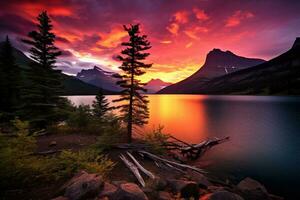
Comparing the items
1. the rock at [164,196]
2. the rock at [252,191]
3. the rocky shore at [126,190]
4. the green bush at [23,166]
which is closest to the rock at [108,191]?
the rocky shore at [126,190]

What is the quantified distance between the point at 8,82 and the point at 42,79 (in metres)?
13.9

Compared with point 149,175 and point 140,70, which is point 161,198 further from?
point 140,70

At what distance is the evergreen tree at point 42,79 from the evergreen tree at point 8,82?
8.55 metres

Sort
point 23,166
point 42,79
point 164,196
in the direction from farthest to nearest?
1. point 42,79
2. point 164,196
3. point 23,166

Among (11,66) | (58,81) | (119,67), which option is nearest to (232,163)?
(119,67)

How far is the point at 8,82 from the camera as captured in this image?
29.1m

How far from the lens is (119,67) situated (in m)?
17.7

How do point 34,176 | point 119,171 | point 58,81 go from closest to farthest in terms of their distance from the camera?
point 34,176
point 119,171
point 58,81

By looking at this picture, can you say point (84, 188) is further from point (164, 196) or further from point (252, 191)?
point (252, 191)

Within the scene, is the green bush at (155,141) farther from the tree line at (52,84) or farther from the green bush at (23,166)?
the green bush at (23,166)

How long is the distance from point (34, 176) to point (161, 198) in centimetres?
573

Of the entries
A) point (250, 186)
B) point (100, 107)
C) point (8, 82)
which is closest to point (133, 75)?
point (250, 186)

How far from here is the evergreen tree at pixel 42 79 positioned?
20.6m

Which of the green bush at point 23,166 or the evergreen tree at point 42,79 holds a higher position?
the evergreen tree at point 42,79
